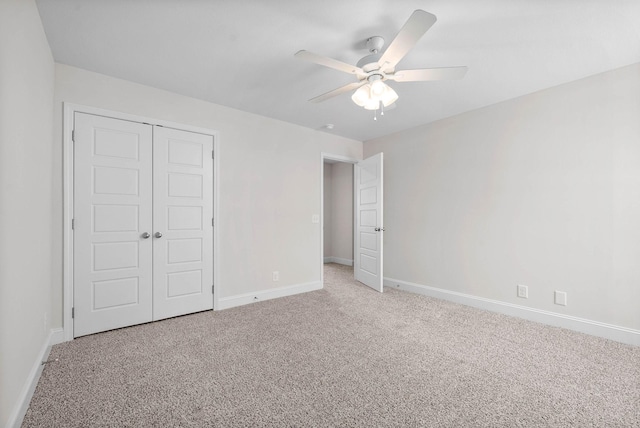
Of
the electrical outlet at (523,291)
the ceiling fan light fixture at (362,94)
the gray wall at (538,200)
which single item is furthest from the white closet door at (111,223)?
the electrical outlet at (523,291)

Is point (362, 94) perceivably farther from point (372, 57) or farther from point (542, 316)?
point (542, 316)

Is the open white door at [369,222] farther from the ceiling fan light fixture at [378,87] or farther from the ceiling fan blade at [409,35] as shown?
the ceiling fan blade at [409,35]

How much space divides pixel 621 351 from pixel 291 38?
3694 millimetres

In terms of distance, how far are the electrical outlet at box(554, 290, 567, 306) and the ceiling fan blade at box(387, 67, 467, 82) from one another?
248 centimetres

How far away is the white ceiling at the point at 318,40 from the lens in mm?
1815

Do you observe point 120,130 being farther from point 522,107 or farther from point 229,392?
point 522,107

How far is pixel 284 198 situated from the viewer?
159 inches

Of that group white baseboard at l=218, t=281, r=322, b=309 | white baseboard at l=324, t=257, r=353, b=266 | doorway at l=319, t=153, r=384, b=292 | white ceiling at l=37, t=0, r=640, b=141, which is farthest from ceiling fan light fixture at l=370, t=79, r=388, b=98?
white baseboard at l=324, t=257, r=353, b=266

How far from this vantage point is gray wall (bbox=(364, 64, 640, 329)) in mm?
2578

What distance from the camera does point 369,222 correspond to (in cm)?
447

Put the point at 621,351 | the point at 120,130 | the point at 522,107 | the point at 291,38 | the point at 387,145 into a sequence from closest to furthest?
the point at 291,38 → the point at 621,351 → the point at 120,130 → the point at 522,107 → the point at 387,145

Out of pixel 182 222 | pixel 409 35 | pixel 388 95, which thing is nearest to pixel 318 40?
pixel 388 95

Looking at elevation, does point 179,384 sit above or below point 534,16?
below

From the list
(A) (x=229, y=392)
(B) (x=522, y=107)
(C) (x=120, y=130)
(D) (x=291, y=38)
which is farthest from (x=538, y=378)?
(C) (x=120, y=130)
